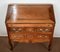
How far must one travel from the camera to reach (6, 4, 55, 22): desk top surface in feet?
5.47

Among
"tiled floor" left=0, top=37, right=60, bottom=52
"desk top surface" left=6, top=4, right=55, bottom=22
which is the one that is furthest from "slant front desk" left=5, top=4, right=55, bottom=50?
"tiled floor" left=0, top=37, right=60, bottom=52

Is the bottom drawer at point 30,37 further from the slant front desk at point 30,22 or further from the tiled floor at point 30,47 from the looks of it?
the tiled floor at point 30,47

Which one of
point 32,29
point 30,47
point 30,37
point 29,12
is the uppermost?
point 29,12

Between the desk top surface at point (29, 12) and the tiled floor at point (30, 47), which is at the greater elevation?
the desk top surface at point (29, 12)

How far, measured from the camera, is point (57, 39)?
213cm

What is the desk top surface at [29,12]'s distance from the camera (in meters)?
1.67

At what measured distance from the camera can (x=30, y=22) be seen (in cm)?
157

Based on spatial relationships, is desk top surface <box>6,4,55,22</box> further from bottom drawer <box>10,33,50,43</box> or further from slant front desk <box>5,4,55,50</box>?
bottom drawer <box>10,33,50,43</box>

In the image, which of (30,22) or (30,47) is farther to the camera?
(30,47)

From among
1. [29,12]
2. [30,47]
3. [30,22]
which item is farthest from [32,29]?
[30,47]

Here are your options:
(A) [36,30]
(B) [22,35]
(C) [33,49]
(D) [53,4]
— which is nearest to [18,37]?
(B) [22,35]

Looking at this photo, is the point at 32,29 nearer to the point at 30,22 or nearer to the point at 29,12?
the point at 30,22

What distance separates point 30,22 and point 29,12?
186mm

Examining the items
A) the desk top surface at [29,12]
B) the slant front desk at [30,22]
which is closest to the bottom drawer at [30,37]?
the slant front desk at [30,22]
